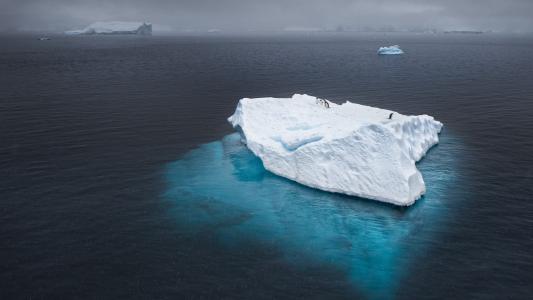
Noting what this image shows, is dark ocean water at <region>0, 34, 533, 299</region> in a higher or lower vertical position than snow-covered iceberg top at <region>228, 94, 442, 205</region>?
lower

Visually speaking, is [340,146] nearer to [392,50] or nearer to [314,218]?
[314,218]

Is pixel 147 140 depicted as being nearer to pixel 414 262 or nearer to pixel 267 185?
pixel 267 185

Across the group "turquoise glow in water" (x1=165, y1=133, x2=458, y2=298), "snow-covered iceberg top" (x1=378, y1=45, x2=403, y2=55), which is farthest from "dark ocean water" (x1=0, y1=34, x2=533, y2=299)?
"snow-covered iceberg top" (x1=378, y1=45, x2=403, y2=55)

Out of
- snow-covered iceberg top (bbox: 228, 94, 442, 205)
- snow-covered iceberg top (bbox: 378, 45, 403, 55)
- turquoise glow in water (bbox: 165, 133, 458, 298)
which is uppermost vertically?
snow-covered iceberg top (bbox: 378, 45, 403, 55)

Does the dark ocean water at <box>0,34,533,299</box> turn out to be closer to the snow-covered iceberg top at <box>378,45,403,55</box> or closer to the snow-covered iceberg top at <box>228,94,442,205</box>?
the snow-covered iceberg top at <box>228,94,442,205</box>

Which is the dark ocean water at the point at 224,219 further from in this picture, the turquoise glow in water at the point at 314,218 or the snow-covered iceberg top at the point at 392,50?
the snow-covered iceberg top at the point at 392,50

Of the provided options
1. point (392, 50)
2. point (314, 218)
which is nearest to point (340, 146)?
point (314, 218)

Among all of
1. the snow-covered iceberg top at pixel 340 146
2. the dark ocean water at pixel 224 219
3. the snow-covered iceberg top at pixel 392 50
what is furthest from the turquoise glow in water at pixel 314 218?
the snow-covered iceberg top at pixel 392 50

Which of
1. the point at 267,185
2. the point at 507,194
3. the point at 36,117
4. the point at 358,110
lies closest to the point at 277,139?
the point at 267,185
